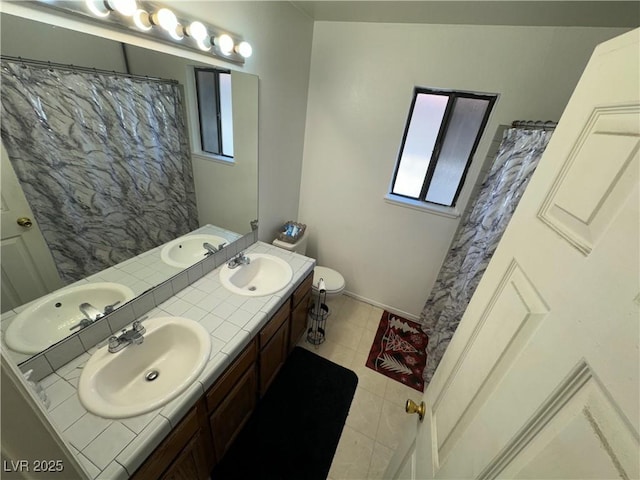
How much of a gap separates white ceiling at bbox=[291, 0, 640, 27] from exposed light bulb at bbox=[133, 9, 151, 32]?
41.9 inches

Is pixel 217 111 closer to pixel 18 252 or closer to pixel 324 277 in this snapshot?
pixel 18 252

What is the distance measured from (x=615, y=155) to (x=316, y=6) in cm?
197

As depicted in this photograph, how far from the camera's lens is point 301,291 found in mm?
1823

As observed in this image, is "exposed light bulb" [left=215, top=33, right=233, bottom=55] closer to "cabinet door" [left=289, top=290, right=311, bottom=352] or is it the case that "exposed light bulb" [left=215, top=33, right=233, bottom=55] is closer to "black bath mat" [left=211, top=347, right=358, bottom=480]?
"cabinet door" [left=289, top=290, right=311, bottom=352]

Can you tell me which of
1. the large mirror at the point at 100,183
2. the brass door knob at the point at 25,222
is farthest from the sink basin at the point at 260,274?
the brass door knob at the point at 25,222

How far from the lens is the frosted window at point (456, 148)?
6.25ft

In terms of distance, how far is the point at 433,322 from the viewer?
235 cm

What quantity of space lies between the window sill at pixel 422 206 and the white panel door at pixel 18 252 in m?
2.11

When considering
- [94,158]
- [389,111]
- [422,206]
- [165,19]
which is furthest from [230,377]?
[389,111]

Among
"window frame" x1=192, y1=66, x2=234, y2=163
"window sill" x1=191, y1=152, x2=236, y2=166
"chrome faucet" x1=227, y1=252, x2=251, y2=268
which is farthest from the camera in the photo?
"chrome faucet" x1=227, y1=252, x2=251, y2=268

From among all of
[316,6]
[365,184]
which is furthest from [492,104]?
[316,6]

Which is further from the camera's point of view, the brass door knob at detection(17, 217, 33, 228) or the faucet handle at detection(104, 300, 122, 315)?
the faucet handle at detection(104, 300, 122, 315)

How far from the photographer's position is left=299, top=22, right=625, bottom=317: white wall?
1.57m

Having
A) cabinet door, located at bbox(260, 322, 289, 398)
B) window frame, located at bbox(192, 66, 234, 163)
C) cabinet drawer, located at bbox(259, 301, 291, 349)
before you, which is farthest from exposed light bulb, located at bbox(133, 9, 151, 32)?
cabinet door, located at bbox(260, 322, 289, 398)
